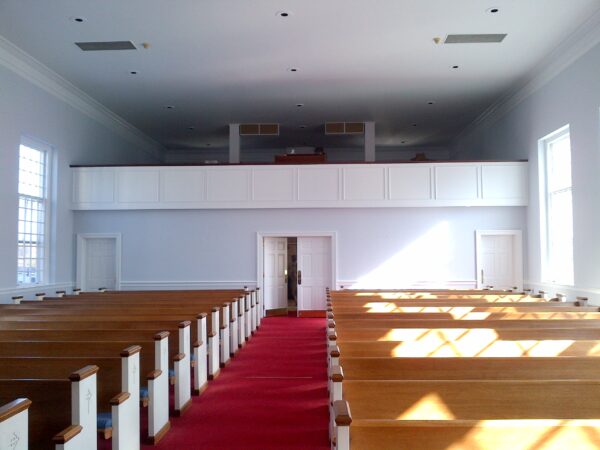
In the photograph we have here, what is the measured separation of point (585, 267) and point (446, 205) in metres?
3.51

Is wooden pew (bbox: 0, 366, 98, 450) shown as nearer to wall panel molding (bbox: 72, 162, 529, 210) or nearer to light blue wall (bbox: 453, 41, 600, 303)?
light blue wall (bbox: 453, 41, 600, 303)

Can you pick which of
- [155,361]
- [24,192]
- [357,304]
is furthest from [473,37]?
[24,192]

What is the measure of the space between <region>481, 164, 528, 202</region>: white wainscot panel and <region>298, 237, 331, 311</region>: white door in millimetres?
3775

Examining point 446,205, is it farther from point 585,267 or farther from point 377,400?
point 377,400

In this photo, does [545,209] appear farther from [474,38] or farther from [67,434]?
[67,434]

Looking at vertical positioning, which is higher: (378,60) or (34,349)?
(378,60)

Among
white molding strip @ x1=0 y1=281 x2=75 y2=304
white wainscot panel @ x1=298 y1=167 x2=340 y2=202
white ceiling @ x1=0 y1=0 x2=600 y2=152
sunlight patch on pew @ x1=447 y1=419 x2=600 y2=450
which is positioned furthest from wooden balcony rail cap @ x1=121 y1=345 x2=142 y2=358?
white wainscot panel @ x1=298 y1=167 x2=340 y2=202

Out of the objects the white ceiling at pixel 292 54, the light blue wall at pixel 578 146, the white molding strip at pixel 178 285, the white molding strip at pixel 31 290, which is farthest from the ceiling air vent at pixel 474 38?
the white molding strip at pixel 31 290

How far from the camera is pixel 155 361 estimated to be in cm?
436

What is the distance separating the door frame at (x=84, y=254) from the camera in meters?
11.6

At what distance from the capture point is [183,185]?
11812mm

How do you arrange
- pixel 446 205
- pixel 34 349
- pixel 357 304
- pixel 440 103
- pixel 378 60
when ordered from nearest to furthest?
1. pixel 34 349
2. pixel 357 304
3. pixel 378 60
4. pixel 446 205
5. pixel 440 103

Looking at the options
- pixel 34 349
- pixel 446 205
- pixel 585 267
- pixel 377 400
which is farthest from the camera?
pixel 446 205

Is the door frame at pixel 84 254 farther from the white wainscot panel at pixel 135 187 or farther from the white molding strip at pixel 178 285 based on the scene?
the white wainscot panel at pixel 135 187
